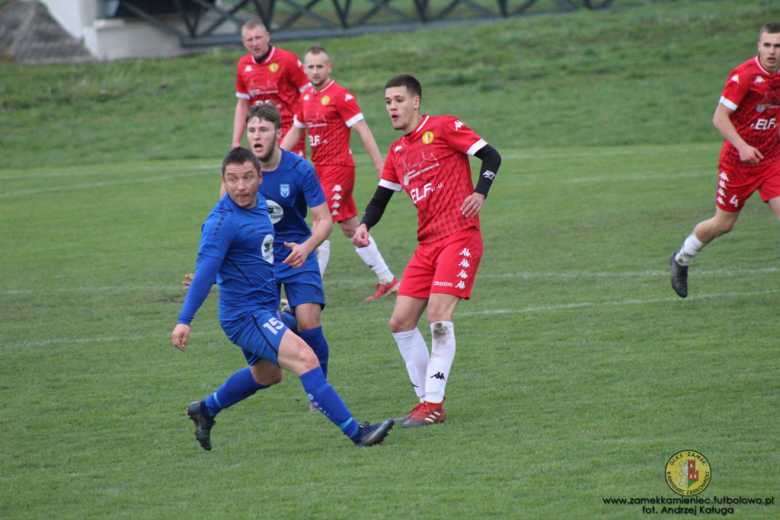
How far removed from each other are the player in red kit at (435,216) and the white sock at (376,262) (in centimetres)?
292

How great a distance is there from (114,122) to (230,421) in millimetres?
20871

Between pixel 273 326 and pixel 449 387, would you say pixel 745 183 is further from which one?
pixel 273 326

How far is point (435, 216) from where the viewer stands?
5.32 meters

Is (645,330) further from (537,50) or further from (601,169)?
(537,50)

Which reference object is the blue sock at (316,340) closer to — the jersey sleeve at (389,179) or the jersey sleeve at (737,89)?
the jersey sleeve at (389,179)

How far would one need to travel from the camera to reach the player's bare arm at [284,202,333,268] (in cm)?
497

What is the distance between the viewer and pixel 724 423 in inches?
181

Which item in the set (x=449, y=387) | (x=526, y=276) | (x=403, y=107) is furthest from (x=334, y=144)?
(x=449, y=387)

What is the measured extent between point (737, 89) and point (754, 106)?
247 mm

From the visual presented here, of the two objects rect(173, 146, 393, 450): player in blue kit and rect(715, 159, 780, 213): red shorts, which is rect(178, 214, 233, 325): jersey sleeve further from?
rect(715, 159, 780, 213): red shorts

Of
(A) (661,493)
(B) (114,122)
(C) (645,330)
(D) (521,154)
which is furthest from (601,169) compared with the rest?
(B) (114,122)

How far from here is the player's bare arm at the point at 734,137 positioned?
251 inches

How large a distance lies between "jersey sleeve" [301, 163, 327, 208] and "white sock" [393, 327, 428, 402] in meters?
1.05

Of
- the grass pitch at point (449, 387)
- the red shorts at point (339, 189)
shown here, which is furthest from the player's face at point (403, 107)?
the red shorts at point (339, 189)
